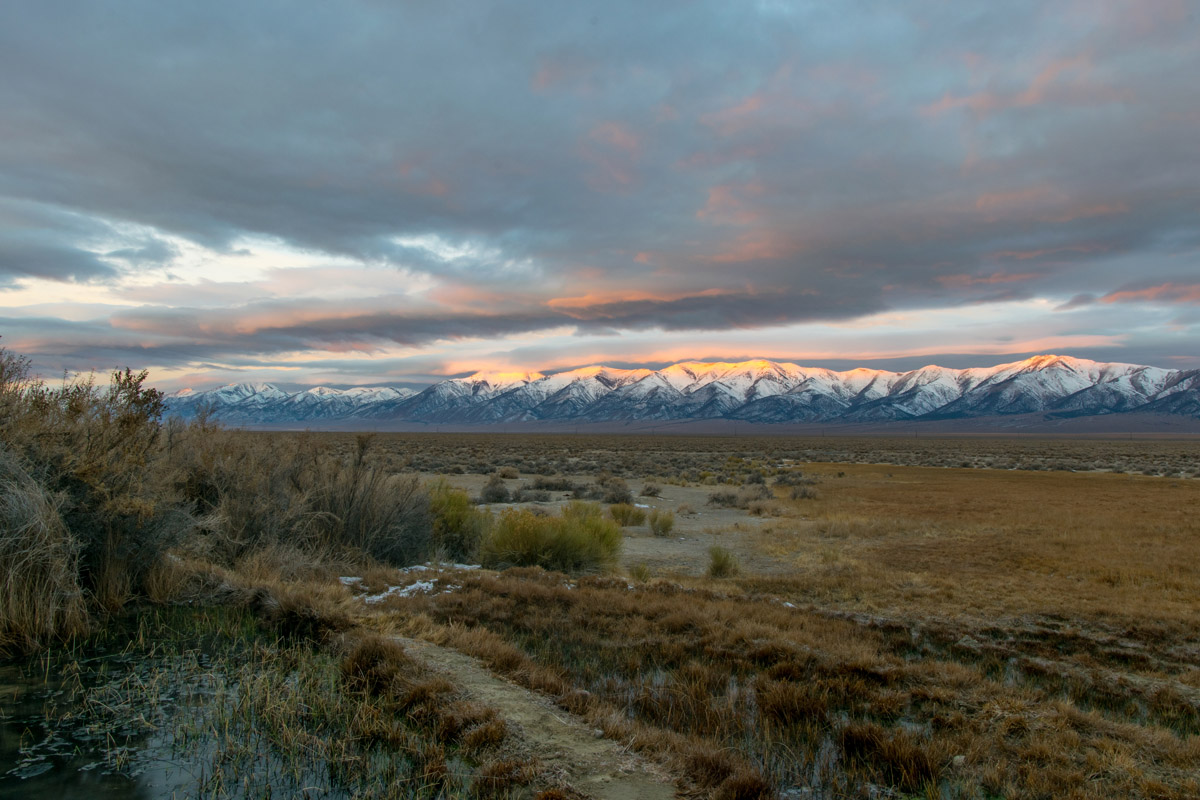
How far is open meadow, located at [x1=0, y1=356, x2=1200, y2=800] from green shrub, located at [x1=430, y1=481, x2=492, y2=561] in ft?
0.27

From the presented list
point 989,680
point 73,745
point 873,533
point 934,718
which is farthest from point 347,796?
point 873,533

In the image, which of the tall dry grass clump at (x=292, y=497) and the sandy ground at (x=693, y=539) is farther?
the sandy ground at (x=693, y=539)

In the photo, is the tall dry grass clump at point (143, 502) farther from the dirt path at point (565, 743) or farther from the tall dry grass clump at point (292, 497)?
the dirt path at point (565, 743)

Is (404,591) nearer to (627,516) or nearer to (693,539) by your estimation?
(693,539)

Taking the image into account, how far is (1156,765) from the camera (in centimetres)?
486

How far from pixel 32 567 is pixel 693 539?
14819 mm

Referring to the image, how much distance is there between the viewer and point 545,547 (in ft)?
43.7

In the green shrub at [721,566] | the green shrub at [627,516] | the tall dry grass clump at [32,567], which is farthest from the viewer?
the green shrub at [627,516]

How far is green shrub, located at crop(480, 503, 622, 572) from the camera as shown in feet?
43.2

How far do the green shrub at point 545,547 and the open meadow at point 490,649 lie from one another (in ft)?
0.23

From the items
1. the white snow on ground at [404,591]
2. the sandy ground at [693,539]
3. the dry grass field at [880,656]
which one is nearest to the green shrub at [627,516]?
the sandy ground at [693,539]

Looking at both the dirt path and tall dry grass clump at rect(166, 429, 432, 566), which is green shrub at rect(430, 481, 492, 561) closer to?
tall dry grass clump at rect(166, 429, 432, 566)

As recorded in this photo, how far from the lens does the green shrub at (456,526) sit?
568 inches

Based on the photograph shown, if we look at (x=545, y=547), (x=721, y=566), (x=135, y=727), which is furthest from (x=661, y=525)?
(x=135, y=727)
